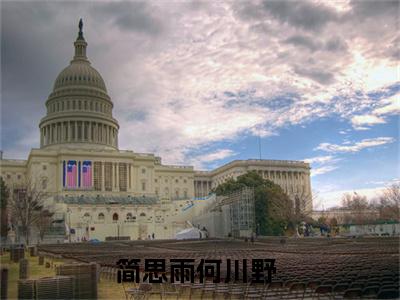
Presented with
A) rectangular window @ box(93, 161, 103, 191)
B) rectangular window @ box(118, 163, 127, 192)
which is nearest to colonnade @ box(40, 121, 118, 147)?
rectangular window @ box(93, 161, 103, 191)

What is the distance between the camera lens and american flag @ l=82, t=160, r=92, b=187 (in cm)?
11062

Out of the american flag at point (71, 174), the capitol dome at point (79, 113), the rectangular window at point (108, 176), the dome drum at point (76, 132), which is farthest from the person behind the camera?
the capitol dome at point (79, 113)

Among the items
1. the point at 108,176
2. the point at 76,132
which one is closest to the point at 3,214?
the point at 108,176

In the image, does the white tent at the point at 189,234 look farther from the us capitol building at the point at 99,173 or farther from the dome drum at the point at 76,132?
the dome drum at the point at 76,132

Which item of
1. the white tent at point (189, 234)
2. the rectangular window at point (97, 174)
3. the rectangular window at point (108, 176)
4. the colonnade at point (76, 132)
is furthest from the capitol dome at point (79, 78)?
the white tent at point (189, 234)

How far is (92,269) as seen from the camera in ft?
47.2

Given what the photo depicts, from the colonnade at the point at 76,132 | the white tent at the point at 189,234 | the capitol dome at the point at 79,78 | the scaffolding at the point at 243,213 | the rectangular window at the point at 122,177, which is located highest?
the capitol dome at the point at 79,78

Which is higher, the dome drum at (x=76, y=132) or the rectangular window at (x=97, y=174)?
the dome drum at (x=76, y=132)

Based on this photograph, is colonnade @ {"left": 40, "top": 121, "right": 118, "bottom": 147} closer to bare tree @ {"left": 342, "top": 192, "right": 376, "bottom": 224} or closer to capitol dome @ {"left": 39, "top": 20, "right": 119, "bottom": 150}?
capitol dome @ {"left": 39, "top": 20, "right": 119, "bottom": 150}

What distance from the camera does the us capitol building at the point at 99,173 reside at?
90.9 metres

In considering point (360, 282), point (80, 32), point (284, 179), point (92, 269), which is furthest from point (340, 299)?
point (80, 32)

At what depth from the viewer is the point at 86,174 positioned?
111250 mm

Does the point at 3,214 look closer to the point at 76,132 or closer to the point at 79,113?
the point at 76,132

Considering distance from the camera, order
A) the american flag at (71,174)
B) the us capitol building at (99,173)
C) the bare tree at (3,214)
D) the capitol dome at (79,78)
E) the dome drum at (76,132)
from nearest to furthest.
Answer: the bare tree at (3,214) < the us capitol building at (99,173) < the american flag at (71,174) < the dome drum at (76,132) < the capitol dome at (79,78)
